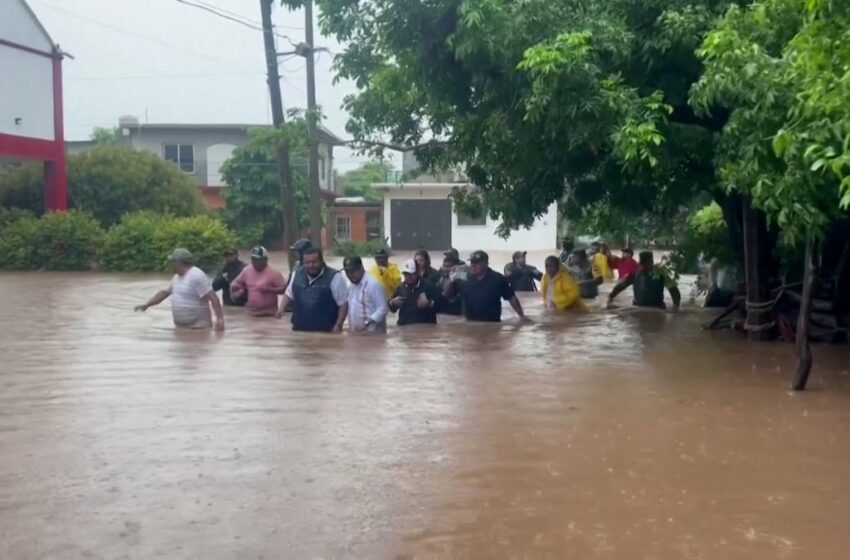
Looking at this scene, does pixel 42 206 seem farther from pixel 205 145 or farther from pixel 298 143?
pixel 205 145

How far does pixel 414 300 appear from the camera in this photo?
50.6 feet

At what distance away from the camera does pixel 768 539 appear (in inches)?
236

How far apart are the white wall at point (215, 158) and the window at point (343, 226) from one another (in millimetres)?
5973

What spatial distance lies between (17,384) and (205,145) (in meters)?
44.6

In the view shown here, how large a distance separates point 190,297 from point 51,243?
1653cm

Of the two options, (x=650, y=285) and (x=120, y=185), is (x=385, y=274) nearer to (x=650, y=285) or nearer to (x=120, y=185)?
(x=650, y=285)

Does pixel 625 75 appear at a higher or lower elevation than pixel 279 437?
higher

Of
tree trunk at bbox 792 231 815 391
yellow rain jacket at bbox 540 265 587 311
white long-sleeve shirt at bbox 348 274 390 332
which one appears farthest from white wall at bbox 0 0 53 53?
tree trunk at bbox 792 231 815 391

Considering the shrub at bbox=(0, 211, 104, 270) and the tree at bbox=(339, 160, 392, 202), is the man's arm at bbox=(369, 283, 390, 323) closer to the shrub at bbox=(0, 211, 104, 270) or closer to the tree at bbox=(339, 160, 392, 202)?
the shrub at bbox=(0, 211, 104, 270)

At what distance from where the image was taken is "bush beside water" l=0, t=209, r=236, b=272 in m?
29.3

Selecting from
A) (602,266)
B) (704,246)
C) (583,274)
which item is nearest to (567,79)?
(704,246)

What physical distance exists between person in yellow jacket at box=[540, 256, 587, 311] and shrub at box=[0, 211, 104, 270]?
1532 centimetres

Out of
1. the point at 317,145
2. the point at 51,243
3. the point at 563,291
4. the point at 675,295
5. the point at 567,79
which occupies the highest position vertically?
the point at 317,145

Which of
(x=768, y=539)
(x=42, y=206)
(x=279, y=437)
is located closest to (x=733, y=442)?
(x=768, y=539)
